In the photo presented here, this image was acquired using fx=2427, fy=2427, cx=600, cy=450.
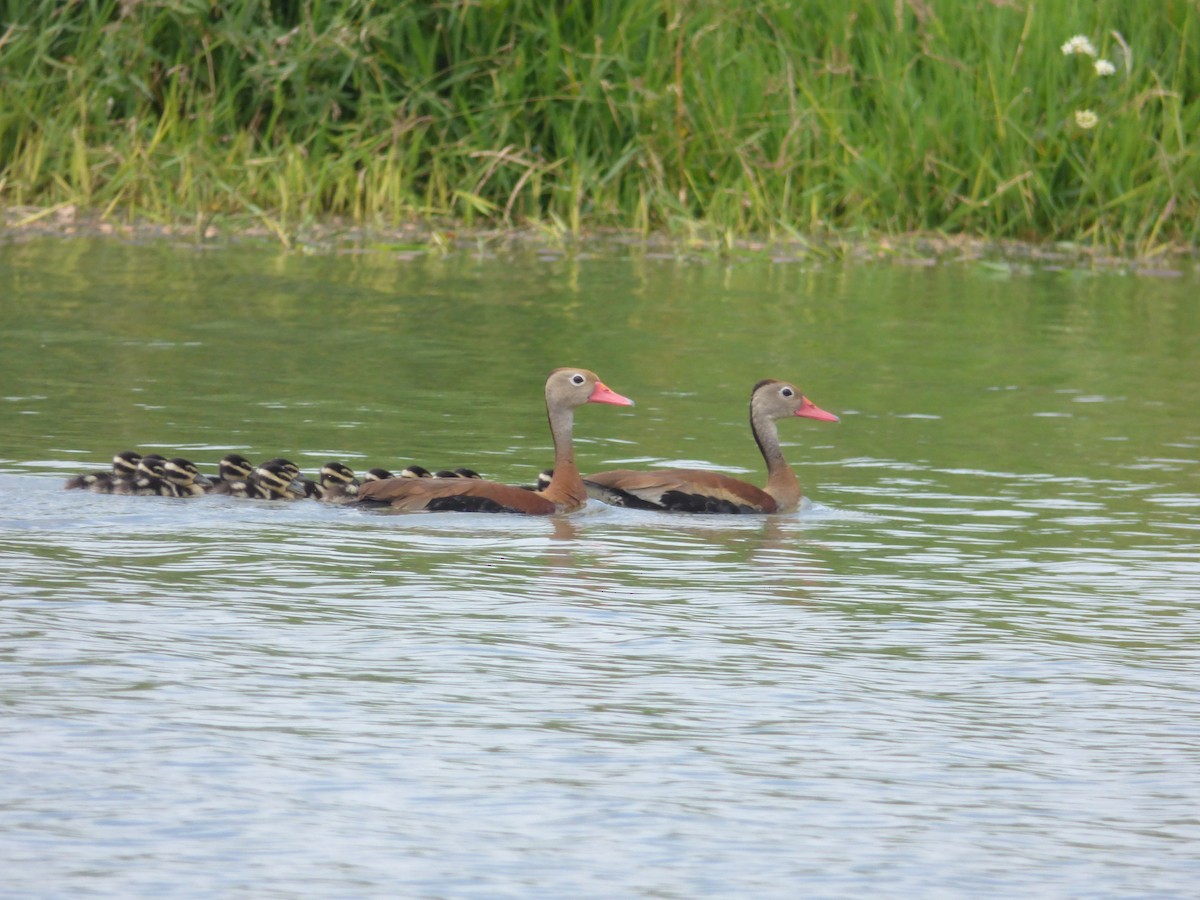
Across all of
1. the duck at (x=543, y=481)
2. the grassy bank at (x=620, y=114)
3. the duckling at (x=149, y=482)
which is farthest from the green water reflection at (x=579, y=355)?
the duckling at (x=149, y=482)

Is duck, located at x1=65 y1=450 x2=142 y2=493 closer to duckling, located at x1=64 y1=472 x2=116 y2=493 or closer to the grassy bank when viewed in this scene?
duckling, located at x1=64 y1=472 x2=116 y2=493

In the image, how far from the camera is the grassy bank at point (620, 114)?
18.7 meters

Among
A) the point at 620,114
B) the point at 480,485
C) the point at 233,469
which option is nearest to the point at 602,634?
the point at 480,485

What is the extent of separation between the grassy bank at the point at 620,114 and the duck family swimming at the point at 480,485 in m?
8.73

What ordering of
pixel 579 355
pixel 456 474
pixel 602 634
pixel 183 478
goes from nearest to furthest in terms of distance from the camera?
pixel 602 634
pixel 183 478
pixel 456 474
pixel 579 355

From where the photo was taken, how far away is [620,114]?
18.9 metres

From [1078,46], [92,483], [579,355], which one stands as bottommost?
[92,483]

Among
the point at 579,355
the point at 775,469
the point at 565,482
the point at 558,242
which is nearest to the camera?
the point at 565,482

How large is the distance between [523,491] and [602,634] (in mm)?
2397

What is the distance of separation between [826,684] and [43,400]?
6.13m

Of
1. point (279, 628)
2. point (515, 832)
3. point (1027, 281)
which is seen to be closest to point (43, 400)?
point (279, 628)

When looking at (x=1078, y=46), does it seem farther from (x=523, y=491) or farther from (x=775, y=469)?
(x=523, y=491)

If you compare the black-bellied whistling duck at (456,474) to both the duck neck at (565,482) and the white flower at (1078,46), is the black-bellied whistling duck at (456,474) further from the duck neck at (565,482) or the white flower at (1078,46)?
the white flower at (1078,46)

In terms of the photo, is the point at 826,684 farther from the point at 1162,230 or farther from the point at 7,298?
the point at 1162,230
